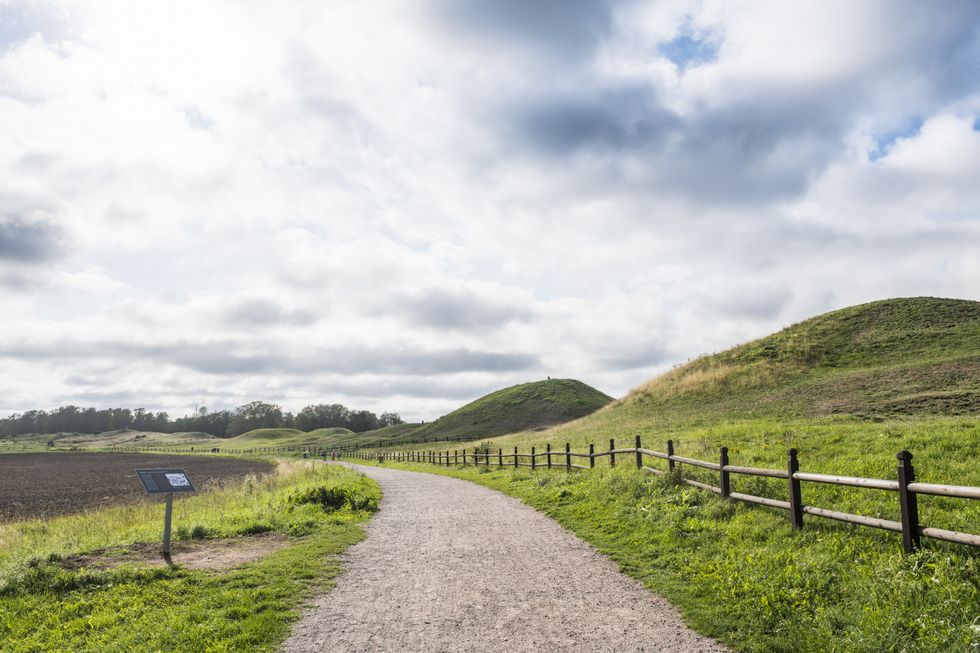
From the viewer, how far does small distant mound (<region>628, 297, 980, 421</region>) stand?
30625 millimetres

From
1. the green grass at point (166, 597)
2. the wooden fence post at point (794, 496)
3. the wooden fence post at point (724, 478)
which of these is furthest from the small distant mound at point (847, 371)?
the green grass at point (166, 597)

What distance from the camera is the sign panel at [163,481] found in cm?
1088

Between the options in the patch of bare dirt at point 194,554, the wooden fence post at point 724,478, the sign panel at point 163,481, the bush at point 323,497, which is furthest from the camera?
the bush at point 323,497

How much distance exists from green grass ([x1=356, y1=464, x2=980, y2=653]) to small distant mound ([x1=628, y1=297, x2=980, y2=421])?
Result: 2217cm

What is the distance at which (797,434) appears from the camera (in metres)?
21.8

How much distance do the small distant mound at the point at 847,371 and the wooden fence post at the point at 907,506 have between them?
76.5ft

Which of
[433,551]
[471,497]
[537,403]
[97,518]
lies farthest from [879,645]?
[537,403]

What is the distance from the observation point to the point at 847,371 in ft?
135

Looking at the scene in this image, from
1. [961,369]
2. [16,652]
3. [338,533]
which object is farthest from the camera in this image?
[961,369]

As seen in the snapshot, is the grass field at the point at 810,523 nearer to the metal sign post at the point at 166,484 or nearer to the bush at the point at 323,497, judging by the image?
the bush at the point at 323,497

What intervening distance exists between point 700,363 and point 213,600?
170 ft

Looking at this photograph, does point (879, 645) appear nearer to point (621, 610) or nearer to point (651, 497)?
point (621, 610)

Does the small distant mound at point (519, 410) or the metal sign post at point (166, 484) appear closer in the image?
the metal sign post at point (166, 484)

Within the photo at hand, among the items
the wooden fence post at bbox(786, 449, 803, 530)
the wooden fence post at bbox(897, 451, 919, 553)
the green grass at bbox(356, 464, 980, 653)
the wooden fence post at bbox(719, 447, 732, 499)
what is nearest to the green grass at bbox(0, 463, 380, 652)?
the green grass at bbox(356, 464, 980, 653)
